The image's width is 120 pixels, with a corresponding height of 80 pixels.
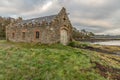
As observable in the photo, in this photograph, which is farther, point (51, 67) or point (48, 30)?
point (48, 30)

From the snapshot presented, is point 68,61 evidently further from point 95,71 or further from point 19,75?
point 19,75

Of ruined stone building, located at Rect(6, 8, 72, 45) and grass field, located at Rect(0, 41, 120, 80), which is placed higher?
ruined stone building, located at Rect(6, 8, 72, 45)

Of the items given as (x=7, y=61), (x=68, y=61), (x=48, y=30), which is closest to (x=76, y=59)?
(x=68, y=61)

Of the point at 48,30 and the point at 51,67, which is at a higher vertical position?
the point at 48,30

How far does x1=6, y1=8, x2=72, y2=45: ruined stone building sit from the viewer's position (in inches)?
1233

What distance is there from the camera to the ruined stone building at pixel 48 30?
3133 centimetres

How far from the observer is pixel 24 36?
→ 35688 mm

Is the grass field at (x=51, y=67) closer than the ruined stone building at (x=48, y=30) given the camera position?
Yes

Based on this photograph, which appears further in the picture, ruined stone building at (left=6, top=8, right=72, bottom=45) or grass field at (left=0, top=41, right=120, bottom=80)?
ruined stone building at (left=6, top=8, right=72, bottom=45)

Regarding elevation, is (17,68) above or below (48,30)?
below

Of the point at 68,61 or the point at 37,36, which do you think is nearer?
the point at 68,61

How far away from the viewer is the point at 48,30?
3120 centimetres

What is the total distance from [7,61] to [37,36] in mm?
→ 12784

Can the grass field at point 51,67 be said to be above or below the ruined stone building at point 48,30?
below
